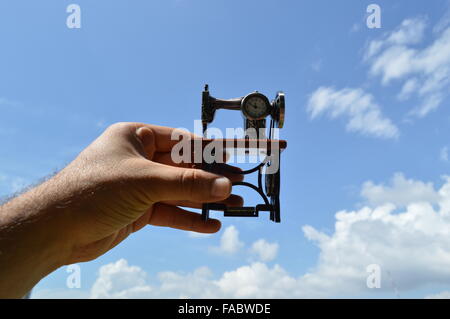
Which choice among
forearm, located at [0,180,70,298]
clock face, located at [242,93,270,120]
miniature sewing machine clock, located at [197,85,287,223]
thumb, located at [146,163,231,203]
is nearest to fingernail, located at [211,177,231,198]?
thumb, located at [146,163,231,203]

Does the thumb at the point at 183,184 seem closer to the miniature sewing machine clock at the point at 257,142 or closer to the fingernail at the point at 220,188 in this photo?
the fingernail at the point at 220,188

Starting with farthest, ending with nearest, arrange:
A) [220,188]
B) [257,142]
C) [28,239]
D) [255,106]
A: 1. [255,106]
2. [257,142]
3. [220,188]
4. [28,239]

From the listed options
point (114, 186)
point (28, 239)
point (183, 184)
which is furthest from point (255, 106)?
point (28, 239)

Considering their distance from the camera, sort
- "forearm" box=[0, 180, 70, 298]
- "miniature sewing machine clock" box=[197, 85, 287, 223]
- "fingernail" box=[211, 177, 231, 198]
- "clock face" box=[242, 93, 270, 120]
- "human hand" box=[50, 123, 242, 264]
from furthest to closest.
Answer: "clock face" box=[242, 93, 270, 120]
"miniature sewing machine clock" box=[197, 85, 287, 223]
"fingernail" box=[211, 177, 231, 198]
"human hand" box=[50, 123, 242, 264]
"forearm" box=[0, 180, 70, 298]

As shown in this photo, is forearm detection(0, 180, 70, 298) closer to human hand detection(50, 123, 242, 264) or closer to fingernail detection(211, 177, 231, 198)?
human hand detection(50, 123, 242, 264)

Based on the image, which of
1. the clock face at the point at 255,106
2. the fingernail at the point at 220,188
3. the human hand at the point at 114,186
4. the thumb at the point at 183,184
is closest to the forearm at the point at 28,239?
the human hand at the point at 114,186

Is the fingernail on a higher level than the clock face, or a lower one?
lower

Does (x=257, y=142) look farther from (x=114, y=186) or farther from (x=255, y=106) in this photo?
(x=114, y=186)
